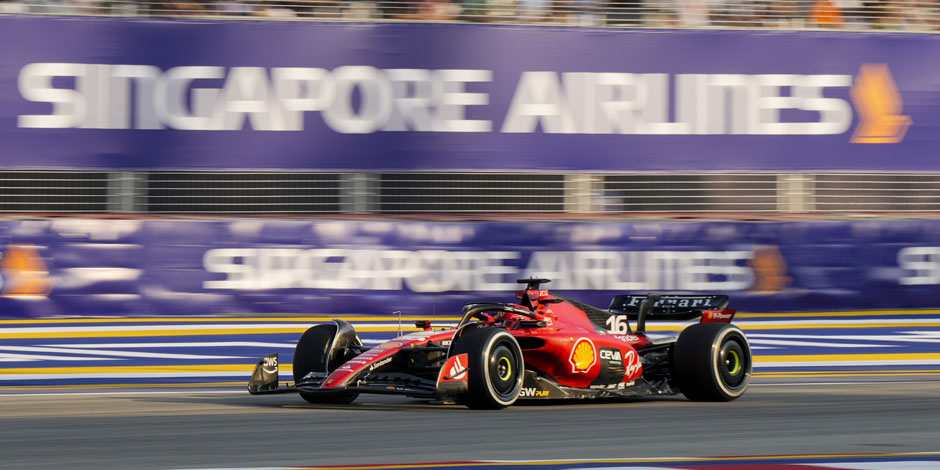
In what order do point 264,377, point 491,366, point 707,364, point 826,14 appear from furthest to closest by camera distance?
1. point 826,14
2. point 707,364
3. point 264,377
4. point 491,366

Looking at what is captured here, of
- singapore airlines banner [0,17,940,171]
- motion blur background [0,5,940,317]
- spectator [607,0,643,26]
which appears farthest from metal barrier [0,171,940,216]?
spectator [607,0,643,26]

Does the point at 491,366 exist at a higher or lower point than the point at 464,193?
lower

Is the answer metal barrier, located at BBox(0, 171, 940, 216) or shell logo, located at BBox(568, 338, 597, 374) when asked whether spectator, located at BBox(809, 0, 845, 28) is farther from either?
shell logo, located at BBox(568, 338, 597, 374)

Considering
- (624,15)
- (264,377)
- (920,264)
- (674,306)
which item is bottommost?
(264,377)

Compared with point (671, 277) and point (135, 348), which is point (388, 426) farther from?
point (671, 277)

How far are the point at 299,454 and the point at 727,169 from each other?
1051 cm

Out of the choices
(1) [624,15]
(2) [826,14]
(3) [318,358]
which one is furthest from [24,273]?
(2) [826,14]

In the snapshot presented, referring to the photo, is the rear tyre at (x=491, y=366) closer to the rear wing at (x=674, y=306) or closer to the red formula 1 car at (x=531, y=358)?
the red formula 1 car at (x=531, y=358)

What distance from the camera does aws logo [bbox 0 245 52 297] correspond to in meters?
13.9

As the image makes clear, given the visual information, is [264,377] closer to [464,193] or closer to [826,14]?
[464,193]

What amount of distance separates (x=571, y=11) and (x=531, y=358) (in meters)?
7.58

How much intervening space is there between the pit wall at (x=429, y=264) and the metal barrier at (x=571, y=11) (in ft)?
8.49

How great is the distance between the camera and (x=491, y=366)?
8594 millimetres

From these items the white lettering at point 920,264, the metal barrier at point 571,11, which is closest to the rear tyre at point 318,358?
the metal barrier at point 571,11
